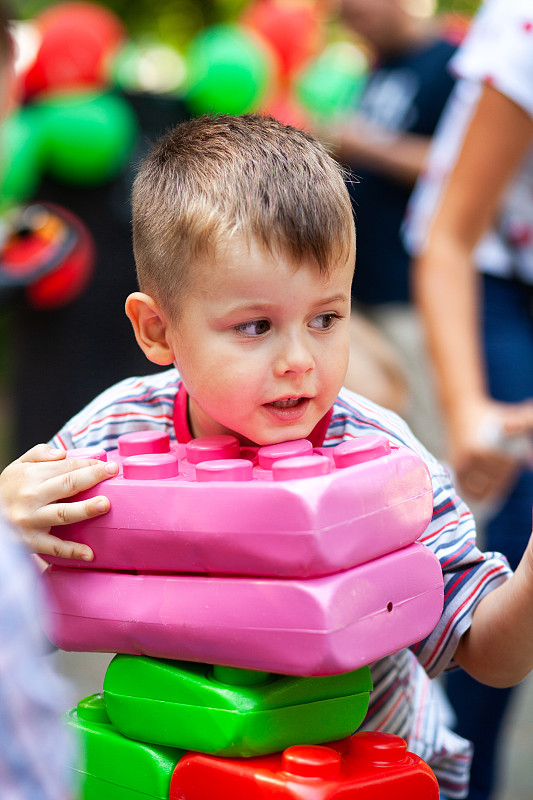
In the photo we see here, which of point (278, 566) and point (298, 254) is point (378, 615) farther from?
point (298, 254)

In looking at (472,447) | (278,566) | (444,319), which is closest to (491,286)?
(444,319)

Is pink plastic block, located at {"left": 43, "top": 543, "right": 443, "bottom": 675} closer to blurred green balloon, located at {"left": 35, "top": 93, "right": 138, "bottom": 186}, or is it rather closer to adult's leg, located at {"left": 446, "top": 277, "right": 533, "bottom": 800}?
adult's leg, located at {"left": 446, "top": 277, "right": 533, "bottom": 800}

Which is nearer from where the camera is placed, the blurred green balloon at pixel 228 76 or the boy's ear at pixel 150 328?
the boy's ear at pixel 150 328

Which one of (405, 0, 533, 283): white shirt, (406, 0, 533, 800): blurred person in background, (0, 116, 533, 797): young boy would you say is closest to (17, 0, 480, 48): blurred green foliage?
(405, 0, 533, 283): white shirt

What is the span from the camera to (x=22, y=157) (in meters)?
3.94

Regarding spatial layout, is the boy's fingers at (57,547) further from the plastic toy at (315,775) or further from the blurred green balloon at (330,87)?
the blurred green balloon at (330,87)

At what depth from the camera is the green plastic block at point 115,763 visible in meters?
1.24

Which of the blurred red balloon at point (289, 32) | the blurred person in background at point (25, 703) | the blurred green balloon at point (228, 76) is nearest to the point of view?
the blurred person in background at point (25, 703)

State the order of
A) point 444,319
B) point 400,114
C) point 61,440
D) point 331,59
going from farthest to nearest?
point 331,59, point 400,114, point 444,319, point 61,440

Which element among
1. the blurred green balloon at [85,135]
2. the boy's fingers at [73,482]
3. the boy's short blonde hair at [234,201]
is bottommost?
the blurred green balloon at [85,135]

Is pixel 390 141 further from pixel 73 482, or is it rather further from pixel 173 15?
pixel 173 15

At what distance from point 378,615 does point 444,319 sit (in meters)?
1.07

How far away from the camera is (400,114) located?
3.97m

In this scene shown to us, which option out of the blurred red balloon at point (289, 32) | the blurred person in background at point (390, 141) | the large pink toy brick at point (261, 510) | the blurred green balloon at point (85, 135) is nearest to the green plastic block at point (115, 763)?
the large pink toy brick at point (261, 510)
